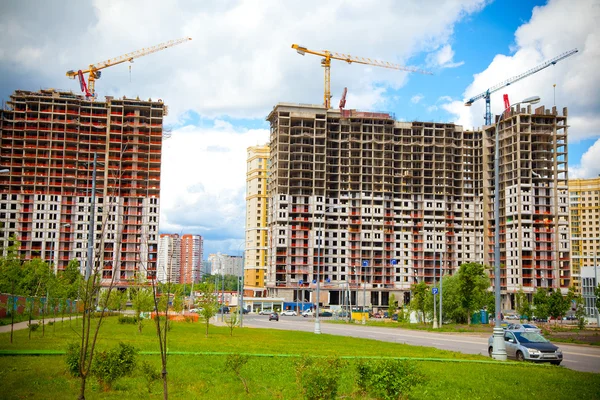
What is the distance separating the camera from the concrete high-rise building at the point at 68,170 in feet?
436

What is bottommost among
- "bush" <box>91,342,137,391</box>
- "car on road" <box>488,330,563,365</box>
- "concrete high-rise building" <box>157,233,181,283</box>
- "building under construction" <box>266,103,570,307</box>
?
"car on road" <box>488,330,563,365</box>

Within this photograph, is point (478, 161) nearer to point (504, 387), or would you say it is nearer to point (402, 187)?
point (402, 187)

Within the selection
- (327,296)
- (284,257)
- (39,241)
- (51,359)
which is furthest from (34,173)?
(51,359)

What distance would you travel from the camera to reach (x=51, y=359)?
22.2m

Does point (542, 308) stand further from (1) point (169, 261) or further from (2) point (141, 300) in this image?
(1) point (169, 261)

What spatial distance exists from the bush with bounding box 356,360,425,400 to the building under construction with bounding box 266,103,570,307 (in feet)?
401

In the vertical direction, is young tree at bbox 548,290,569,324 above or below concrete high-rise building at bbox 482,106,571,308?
below

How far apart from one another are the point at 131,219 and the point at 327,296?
1966 inches

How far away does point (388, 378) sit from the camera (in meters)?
14.5

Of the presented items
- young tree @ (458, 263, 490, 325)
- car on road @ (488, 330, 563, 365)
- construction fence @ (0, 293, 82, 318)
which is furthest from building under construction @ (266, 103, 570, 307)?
car on road @ (488, 330, 563, 365)

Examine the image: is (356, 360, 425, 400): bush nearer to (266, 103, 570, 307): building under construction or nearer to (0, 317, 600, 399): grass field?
(0, 317, 600, 399): grass field

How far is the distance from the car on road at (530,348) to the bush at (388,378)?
518 inches

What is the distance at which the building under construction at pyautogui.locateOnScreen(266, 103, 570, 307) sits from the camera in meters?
140

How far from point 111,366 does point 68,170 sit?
429 feet
